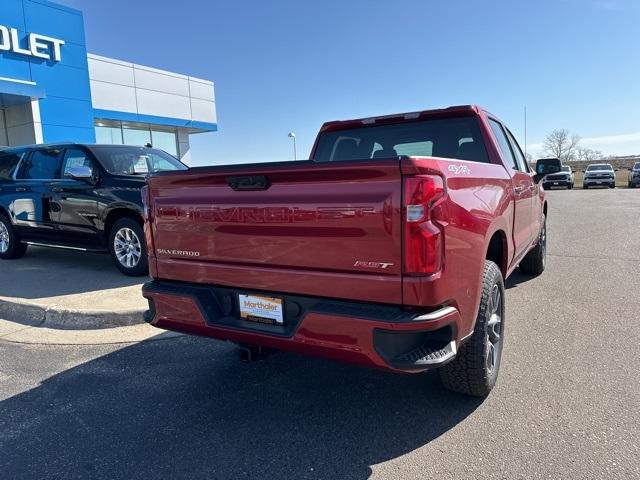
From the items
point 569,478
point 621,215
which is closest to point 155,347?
point 569,478

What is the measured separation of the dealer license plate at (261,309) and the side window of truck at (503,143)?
8.12 ft

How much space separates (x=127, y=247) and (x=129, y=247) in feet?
0.19

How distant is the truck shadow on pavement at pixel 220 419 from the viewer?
2510 millimetres

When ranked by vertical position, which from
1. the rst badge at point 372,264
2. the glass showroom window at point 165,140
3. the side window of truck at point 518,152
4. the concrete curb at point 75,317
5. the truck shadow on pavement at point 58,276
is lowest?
the concrete curb at point 75,317

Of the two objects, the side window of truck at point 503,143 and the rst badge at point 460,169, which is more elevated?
the side window of truck at point 503,143

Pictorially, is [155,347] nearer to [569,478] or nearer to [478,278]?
[478,278]

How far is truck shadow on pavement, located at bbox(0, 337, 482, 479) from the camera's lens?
2510 mm

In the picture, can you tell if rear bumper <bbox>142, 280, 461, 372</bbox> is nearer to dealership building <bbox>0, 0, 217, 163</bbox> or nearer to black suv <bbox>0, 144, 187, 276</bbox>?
black suv <bbox>0, 144, 187, 276</bbox>

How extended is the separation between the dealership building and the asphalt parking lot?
13.7 meters

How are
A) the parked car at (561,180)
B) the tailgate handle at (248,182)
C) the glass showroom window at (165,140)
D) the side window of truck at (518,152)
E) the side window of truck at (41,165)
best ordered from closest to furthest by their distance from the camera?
the tailgate handle at (248,182) → the side window of truck at (518,152) → the side window of truck at (41,165) → the glass showroom window at (165,140) → the parked car at (561,180)

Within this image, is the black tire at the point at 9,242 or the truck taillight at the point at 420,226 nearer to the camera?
the truck taillight at the point at 420,226

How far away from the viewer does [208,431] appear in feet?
9.25

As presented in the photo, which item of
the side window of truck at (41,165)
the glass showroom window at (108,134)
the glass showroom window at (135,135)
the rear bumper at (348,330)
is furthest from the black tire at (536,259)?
the glass showroom window at (135,135)

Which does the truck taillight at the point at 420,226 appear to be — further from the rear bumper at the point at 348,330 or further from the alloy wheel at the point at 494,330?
the alloy wheel at the point at 494,330
